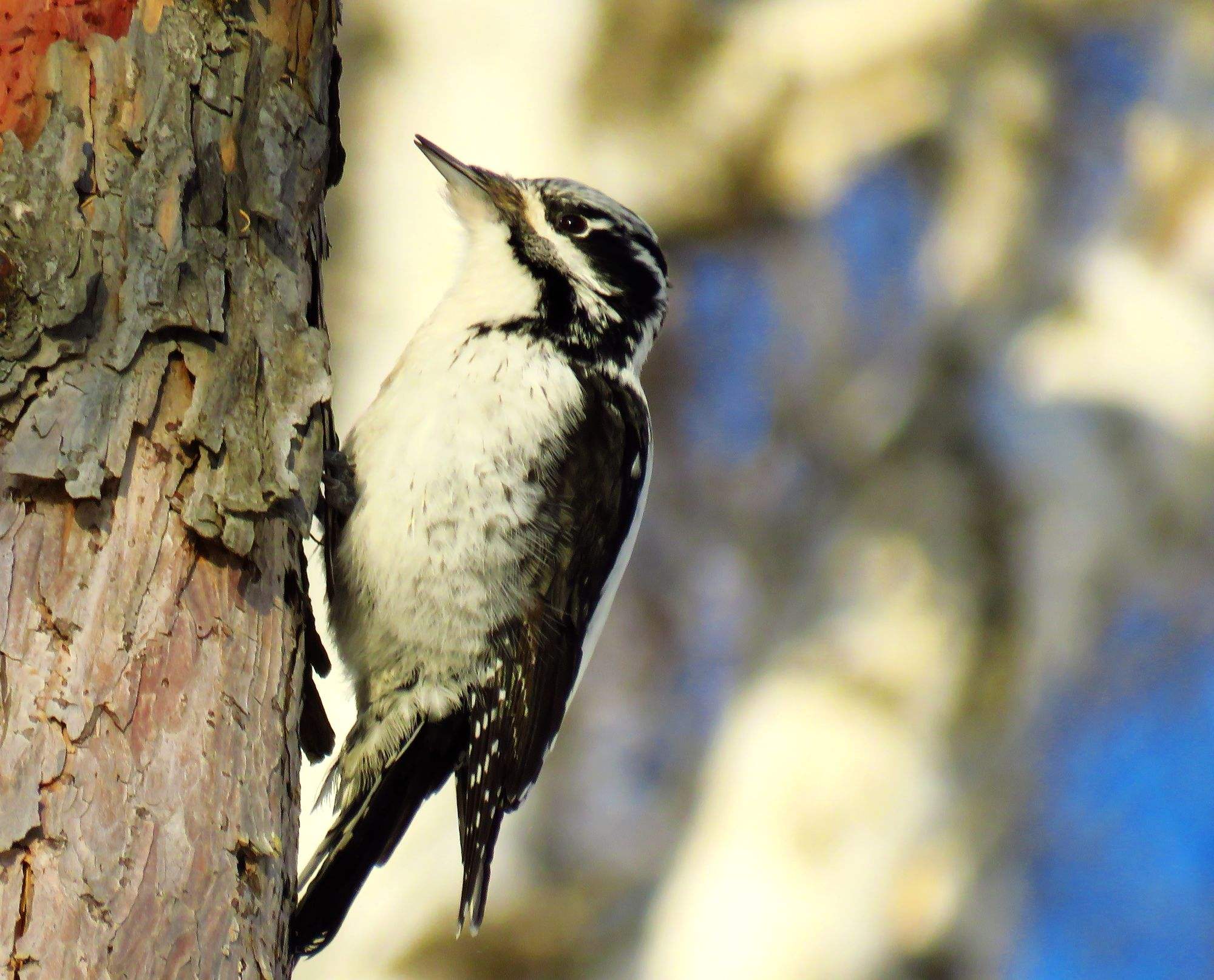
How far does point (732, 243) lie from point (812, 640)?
1.46 m

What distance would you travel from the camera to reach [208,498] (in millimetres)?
1788

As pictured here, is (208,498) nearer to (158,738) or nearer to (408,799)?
(158,738)

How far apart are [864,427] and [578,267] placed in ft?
5.39

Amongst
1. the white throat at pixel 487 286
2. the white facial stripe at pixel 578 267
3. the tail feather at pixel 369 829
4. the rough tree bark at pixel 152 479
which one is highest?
the white facial stripe at pixel 578 267

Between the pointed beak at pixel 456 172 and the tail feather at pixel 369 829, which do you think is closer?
the tail feather at pixel 369 829

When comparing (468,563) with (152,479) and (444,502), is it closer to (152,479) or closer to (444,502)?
(444,502)

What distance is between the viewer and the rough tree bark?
153 cm

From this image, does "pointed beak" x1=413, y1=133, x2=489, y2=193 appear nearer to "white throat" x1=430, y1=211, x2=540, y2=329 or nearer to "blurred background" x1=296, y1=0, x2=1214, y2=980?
"white throat" x1=430, y1=211, x2=540, y2=329

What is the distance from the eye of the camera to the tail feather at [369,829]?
92.4 inches

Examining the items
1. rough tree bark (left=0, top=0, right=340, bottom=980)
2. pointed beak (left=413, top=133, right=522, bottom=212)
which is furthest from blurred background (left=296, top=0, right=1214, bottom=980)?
rough tree bark (left=0, top=0, right=340, bottom=980)

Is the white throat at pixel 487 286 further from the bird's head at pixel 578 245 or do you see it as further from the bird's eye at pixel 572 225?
the bird's eye at pixel 572 225

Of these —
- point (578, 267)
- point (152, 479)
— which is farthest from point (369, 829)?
point (578, 267)

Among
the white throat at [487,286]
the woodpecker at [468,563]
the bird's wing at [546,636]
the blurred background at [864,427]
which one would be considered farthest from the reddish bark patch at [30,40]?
the blurred background at [864,427]

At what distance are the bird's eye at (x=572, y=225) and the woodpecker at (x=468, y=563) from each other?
0.83ft
